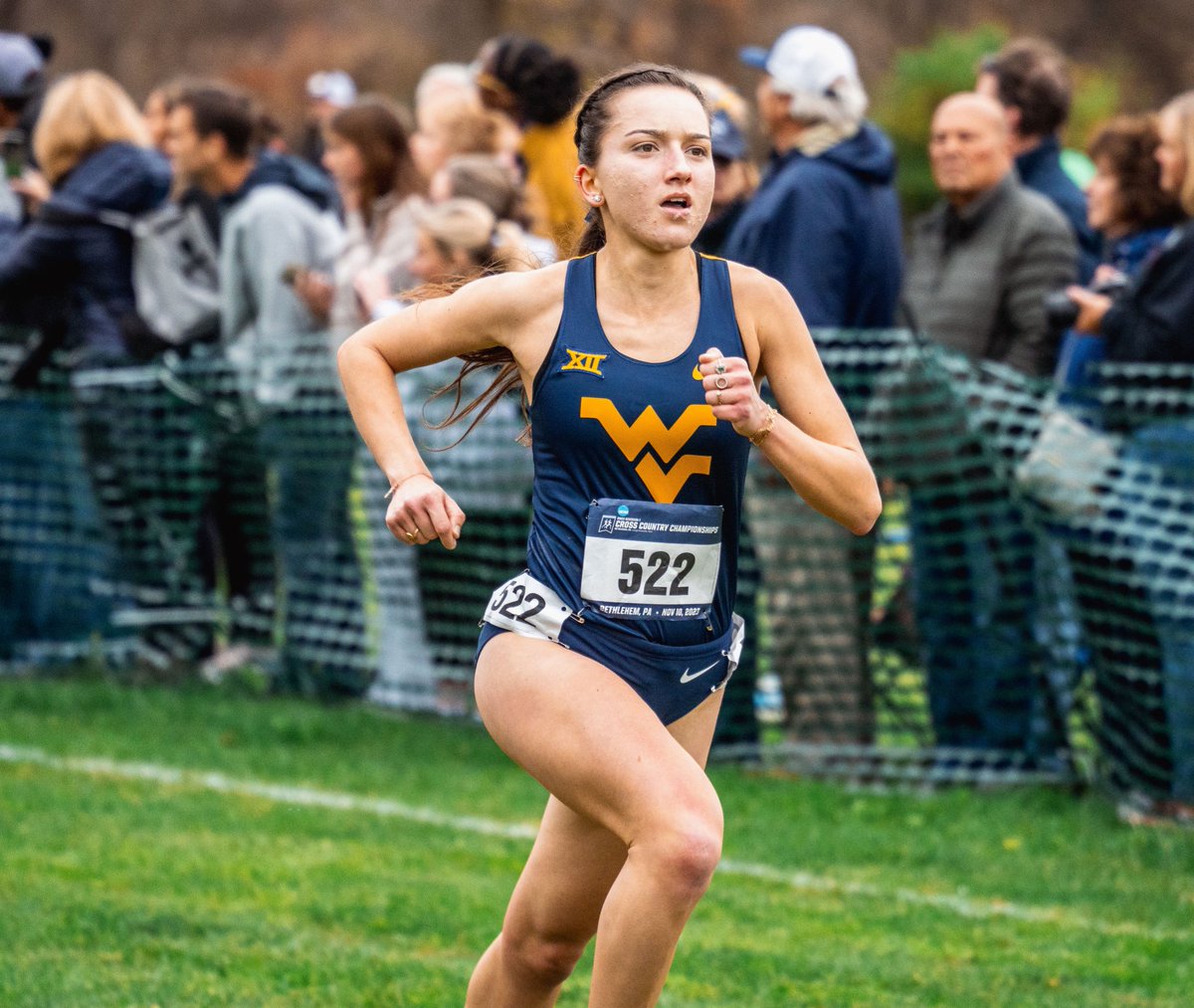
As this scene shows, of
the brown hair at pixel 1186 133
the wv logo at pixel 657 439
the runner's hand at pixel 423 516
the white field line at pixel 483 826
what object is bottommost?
the white field line at pixel 483 826

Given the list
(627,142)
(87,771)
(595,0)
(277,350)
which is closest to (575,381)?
(627,142)

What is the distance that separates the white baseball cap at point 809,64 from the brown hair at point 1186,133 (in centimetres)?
121

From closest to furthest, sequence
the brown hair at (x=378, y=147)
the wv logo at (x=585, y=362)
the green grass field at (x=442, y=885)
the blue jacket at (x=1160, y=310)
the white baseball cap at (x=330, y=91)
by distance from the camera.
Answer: the wv logo at (x=585, y=362) < the green grass field at (x=442, y=885) < the blue jacket at (x=1160, y=310) < the brown hair at (x=378, y=147) < the white baseball cap at (x=330, y=91)

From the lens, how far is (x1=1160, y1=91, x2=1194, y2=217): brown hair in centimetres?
681

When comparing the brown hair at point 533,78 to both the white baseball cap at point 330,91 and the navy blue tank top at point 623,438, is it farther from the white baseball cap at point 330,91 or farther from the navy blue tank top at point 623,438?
the white baseball cap at point 330,91

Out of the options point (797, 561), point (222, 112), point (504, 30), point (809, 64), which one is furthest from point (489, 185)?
point (504, 30)

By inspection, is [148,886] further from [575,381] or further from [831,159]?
[831,159]

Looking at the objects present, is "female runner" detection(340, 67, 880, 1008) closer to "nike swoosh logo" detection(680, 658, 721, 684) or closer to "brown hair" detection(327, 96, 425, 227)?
"nike swoosh logo" detection(680, 658, 721, 684)

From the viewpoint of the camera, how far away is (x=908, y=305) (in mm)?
7684

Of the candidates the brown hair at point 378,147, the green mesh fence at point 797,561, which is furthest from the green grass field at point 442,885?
the brown hair at point 378,147

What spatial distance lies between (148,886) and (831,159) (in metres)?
3.58

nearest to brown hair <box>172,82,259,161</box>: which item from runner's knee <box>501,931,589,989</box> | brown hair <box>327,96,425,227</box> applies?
brown hair <box>327,96,425,227</box>

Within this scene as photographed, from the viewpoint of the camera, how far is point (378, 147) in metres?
8.89

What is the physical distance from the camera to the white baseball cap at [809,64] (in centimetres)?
744
